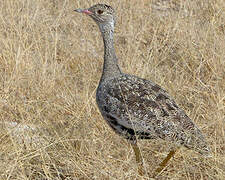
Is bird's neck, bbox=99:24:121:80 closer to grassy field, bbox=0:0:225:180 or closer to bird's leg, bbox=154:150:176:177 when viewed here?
grassy field, bbox=0:0:225:180

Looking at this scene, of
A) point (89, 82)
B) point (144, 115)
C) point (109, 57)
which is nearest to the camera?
point (144, 115)

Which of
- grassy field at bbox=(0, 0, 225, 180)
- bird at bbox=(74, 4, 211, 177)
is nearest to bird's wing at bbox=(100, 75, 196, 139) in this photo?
bird at bbox=(74, 4, 211, 177)

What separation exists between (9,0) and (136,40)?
4.91ft

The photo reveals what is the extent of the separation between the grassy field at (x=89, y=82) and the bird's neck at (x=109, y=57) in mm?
426

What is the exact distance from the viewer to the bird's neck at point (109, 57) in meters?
4.09

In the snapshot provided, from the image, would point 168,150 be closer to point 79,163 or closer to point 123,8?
point 79,163

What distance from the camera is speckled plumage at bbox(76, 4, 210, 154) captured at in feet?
11.4

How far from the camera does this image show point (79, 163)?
347 centimetres

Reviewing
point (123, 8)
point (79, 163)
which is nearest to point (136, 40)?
point (123, 8)

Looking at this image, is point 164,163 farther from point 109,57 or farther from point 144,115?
point 109,57

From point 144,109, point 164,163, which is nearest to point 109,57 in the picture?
point 144,109

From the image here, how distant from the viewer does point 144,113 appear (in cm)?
→ 356

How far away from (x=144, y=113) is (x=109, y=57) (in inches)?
30.9

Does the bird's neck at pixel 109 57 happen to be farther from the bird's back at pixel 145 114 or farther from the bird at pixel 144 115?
the bird's back at pixel 145 114
